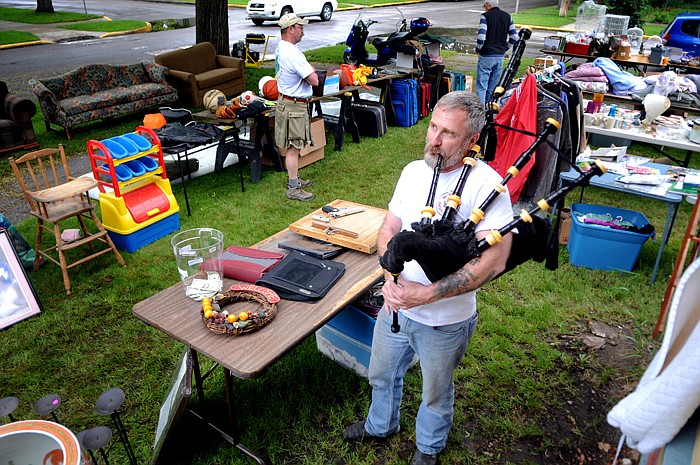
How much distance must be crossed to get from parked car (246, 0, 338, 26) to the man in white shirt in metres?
14.5

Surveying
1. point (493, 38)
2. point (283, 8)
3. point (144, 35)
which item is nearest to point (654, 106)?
point (493, 38)

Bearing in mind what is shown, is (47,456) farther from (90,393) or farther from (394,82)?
(394,82)

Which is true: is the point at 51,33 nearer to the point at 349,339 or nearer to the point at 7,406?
the point at 349,339

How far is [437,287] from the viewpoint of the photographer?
1.98 m

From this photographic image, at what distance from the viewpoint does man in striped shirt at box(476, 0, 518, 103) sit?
27.7 feet

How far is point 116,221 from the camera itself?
15.3 ft

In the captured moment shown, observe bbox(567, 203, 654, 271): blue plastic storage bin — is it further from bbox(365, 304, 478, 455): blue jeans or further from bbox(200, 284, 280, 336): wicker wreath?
bbox(200, 284, 280, 336): wicker wreath

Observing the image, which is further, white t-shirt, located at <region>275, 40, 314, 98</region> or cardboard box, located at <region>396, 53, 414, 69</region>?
cardboard box, located at <region>396, 53, 414, 69</region>

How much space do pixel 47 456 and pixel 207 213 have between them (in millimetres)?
4013

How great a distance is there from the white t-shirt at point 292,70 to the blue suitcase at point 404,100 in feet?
10.5

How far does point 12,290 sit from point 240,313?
2648 millimetres

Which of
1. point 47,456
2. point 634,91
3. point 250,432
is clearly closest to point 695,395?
point 47,456

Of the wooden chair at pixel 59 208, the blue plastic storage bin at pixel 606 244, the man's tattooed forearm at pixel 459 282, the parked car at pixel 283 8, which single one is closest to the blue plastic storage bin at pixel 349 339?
the man's tattooed forearm at pixel 459 282

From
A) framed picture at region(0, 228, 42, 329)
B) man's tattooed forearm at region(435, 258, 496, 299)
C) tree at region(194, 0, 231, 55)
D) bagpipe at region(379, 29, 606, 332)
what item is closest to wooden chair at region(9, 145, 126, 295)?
framed picture at region(0, 228, 42, 329)
